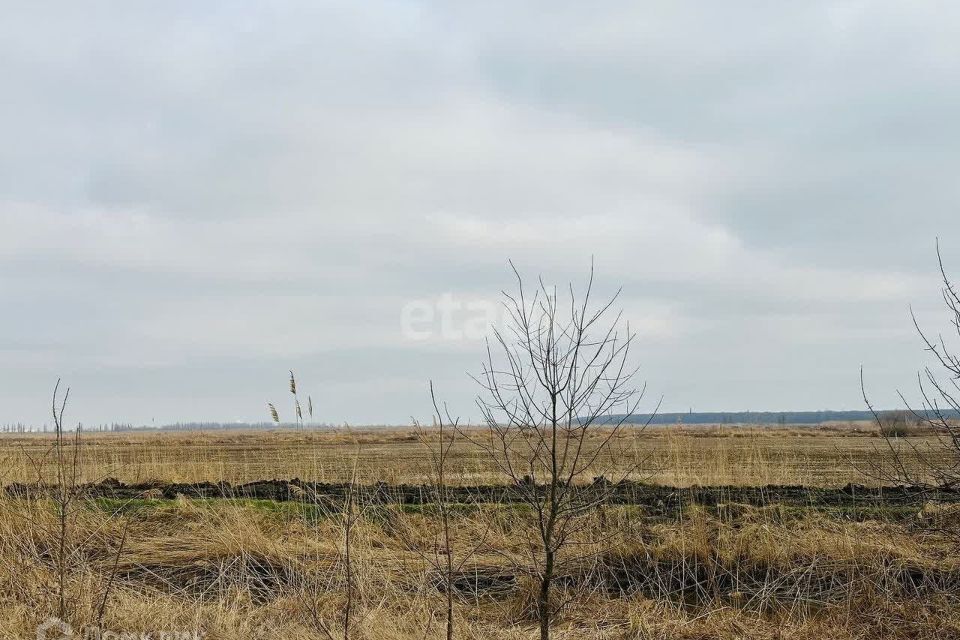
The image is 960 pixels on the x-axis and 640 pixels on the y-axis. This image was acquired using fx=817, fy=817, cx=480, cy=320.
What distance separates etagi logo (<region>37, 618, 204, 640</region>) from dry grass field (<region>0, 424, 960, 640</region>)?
0.04 meters

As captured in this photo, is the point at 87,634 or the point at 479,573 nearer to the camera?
the point at 87,634

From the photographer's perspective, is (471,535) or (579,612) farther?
(471,535)

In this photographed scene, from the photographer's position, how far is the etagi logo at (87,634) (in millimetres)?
6004

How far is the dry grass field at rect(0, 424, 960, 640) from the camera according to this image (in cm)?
666

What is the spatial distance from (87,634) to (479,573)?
3.95m

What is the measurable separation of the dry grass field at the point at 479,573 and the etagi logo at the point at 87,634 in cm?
4

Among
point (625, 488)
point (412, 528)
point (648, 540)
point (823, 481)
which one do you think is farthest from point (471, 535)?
point (823, 481)

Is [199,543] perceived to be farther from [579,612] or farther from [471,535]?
[579,612]

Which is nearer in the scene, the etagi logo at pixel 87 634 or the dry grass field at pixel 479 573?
the etagi logo at pixel 87 634

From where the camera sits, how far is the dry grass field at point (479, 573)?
262 inches

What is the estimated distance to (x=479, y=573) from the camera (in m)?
8.70

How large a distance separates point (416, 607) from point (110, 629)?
2.40 meters

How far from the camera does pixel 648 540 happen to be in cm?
947

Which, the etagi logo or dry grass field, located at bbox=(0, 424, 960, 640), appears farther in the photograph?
dry grass field, located at bbox=(0, 424, 960, 640)
